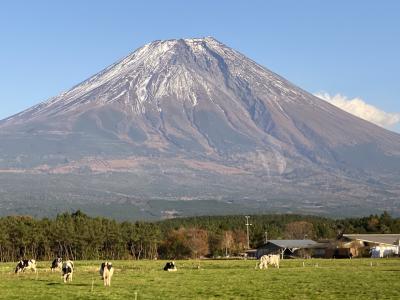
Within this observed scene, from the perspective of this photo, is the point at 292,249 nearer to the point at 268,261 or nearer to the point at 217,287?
the point at 268,261

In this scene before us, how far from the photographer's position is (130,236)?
81500 mm

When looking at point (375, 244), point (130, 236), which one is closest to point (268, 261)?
point (375, 244)

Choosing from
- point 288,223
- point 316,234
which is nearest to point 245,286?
point 316,234

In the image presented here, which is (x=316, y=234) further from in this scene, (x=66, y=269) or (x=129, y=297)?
(x=129, y=297)

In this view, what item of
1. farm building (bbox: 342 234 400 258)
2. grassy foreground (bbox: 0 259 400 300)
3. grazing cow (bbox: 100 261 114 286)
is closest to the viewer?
grassy foreground (bbox: 0 259 400 300)

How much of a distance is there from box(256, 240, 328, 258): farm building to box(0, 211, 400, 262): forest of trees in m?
9.42

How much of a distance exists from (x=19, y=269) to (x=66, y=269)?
7.94 meters

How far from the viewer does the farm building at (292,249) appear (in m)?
74.8

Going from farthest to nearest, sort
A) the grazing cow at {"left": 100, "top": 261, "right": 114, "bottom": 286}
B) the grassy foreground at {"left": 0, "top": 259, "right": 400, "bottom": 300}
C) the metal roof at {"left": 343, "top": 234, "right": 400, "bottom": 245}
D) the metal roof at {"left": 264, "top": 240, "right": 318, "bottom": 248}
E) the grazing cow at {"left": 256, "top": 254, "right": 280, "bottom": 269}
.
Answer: the metal roof at {"left": 343, "top": 234, "right": 400, "bottom": 245} → the metal roof at {"left": 264, "top": 240, "right": 318, "bottom": 248} → the grazing cow at {"left": 256, "top": 254, "right": 280, "bottom": 269} → the grazing cow at {"left": 100, "top": 261, "right": 114, "bottom": 286} → the grassy foreground at {"left": 0, "top": 259, "right": 400, "bottom": 300}

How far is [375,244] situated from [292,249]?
8202 mm

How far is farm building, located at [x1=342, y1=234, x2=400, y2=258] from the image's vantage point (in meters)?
69.5

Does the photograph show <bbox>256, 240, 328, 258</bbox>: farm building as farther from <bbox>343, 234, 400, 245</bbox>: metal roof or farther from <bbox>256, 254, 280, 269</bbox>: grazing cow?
<bbox>256, 254, 280, 269</bbox>: grazing cow

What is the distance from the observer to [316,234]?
10344 cm

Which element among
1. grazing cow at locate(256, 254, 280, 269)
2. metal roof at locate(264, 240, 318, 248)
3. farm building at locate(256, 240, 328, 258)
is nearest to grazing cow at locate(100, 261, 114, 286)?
grazing cow at locate(256, 254, 280, 269)
